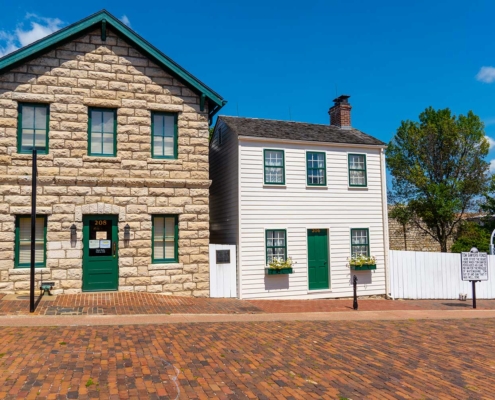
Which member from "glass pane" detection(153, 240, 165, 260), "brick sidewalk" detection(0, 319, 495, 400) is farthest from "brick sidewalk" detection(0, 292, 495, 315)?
"brick sidewalk" detection(0, 319, 495, 400)

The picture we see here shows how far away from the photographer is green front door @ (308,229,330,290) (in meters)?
16.5

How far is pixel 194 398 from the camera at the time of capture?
5.72 meters

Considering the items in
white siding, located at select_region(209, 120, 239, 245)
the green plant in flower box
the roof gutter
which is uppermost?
the roof gutter

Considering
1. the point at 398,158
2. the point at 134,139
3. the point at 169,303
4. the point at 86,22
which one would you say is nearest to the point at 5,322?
the point at 169,303

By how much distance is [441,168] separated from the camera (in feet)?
90.6

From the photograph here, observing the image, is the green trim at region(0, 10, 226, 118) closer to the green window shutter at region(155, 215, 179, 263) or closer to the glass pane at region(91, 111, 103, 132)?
the glass pane at region(91, 111, 103, 132)

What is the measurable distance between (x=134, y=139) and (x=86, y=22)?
377 centimetres

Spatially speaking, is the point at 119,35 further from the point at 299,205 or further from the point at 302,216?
the point at 302,216

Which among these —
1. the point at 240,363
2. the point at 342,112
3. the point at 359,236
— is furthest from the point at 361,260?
the point at 240,363

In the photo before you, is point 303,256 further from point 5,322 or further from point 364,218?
point 5,322

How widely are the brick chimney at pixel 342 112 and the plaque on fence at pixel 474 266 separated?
726 cm

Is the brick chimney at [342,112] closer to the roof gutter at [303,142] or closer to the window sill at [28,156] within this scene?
the roof gutter at [303,142]

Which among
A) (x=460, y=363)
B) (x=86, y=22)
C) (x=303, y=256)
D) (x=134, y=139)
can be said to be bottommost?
(x=460, y=363)

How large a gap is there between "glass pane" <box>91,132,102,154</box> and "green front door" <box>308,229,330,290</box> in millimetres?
7822
